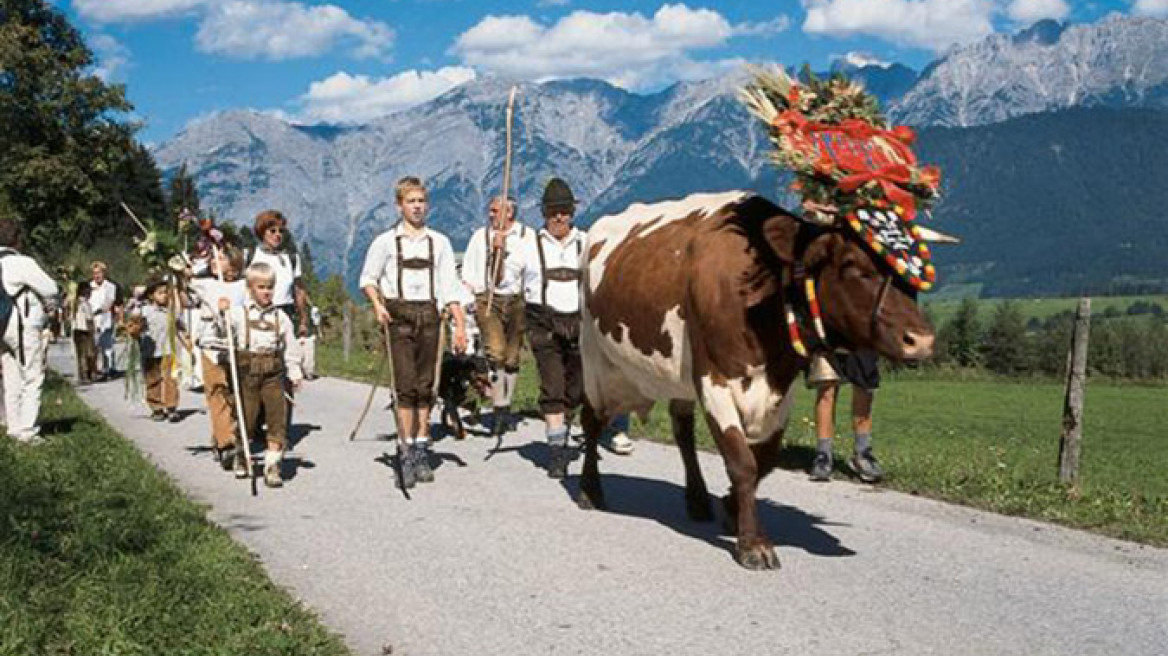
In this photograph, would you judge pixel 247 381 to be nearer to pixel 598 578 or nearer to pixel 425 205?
pixel 425 205

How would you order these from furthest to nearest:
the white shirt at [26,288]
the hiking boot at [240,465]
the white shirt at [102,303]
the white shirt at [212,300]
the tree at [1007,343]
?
1. the tree at [1007,343]
2. the white shirt at [102,303]
3. the white shirt at [26,288]
4. the white shirt at [212,300]
5. the hiking boot at [240,465]

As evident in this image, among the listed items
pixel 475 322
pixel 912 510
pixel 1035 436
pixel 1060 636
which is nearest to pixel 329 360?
pixel 475 322

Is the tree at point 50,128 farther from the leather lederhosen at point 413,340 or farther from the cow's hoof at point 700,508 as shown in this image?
the cow's hoof at point 700,508

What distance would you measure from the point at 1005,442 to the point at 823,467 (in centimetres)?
1297

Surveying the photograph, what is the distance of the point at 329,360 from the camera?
25.1 meters

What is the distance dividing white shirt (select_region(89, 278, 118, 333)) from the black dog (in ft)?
30.3

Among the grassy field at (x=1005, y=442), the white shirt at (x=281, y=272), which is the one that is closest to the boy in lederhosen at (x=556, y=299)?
the grassy field at (x=1005, y=442)

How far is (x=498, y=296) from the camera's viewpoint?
38.8 ft

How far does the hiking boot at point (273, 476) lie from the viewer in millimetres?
8922

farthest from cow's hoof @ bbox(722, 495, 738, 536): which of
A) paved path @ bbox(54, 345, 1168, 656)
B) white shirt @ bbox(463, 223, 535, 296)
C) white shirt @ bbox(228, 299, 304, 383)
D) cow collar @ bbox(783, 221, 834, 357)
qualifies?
white shirt @ bbox(228, 299, 304, 383)

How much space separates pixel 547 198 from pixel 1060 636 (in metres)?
6.19

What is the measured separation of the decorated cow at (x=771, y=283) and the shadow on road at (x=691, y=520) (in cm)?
29

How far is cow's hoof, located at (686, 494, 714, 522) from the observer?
7.58m

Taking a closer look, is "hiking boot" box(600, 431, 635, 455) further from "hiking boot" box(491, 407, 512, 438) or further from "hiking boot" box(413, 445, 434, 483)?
"hiking boot" box(413, 445, 434, 483)
